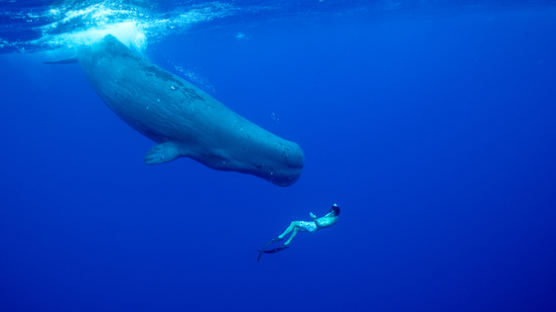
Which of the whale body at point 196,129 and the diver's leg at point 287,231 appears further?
the diver's leg at point 287,231

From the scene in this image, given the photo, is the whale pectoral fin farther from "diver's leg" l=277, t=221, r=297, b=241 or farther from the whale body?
"diver's leg" l=277, t=221, r=297, b=241

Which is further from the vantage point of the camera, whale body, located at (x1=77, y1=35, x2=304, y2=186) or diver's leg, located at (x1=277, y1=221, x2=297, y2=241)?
diver's leg, located at (x1=277, y1=221, x2=297, y2=241)

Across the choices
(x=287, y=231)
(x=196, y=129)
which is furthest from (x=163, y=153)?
(x=287, y=231)

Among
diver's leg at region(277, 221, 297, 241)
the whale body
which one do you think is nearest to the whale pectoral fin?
the whale body

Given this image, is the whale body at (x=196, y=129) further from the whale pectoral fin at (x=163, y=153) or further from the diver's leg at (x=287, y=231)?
the diver's leg at (x=287, y=231)

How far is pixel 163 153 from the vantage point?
14.8 ft

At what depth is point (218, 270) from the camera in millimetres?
20625

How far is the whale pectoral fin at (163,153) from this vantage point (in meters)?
4.41

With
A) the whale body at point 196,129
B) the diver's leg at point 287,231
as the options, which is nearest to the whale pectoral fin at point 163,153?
the whale body at point 196,129

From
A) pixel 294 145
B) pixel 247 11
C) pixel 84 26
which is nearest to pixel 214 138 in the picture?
pixel 294 145

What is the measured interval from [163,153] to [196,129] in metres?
0.54

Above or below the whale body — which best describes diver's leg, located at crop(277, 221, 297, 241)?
below

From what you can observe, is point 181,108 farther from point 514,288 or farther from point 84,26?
point 514,288

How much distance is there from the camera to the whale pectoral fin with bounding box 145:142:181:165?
4.41m
